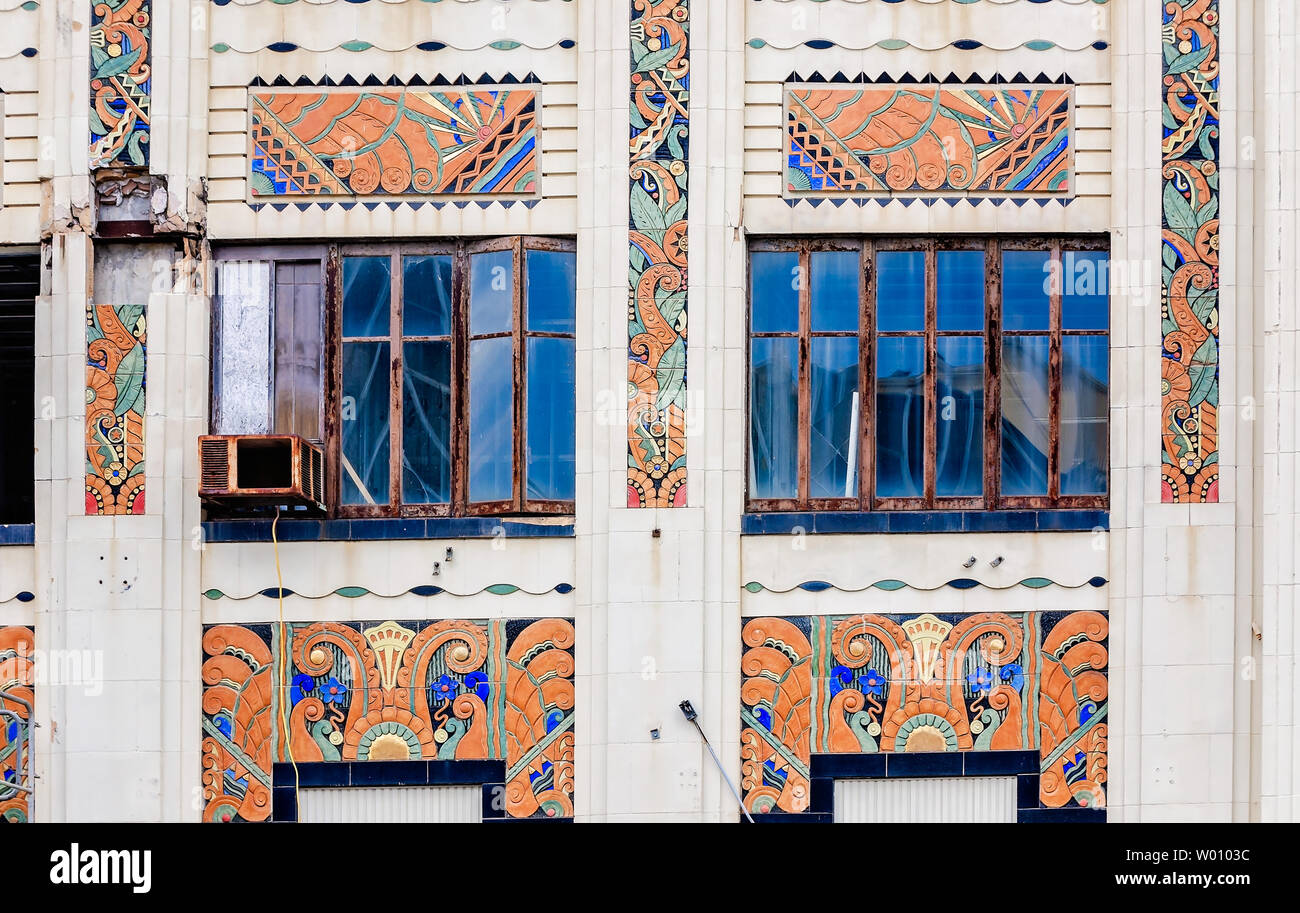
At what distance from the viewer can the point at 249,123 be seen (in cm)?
1496

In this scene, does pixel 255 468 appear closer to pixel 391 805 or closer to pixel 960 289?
pixel 391 805

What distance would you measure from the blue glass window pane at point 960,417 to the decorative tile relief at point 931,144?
53.3 inches

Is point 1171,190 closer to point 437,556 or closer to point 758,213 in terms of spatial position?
point 758,213

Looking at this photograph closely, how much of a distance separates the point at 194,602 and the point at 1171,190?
8.83 meters

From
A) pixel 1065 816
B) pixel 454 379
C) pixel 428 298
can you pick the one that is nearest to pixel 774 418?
pixel 454 379

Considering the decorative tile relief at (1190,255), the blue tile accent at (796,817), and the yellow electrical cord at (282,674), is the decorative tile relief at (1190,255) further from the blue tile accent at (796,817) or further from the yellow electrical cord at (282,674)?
the yellow electrical cord at (282,674)

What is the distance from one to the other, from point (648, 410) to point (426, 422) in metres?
1.91

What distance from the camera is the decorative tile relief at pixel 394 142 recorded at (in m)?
14.9

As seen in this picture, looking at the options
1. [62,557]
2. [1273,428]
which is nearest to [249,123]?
[62,557]

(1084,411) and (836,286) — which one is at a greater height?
(836,286)

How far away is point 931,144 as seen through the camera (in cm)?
1484

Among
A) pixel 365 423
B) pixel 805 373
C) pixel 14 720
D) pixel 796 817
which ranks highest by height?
pixel 805 373

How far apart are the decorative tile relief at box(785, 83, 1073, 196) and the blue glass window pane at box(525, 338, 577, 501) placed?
2.42 meters

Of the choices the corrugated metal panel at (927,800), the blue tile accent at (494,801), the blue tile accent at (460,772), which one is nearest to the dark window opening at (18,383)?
the blue tile accent at (460,772)
